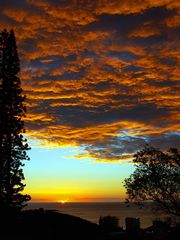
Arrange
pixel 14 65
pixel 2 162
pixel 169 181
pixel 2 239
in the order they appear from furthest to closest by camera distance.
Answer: pixel 14 65 → pixel 2 162 → pixel 169 181 → pixel 2 239

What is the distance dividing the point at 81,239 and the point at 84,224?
8.80ft

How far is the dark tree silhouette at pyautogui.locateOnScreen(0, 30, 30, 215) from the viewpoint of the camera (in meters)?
41.3

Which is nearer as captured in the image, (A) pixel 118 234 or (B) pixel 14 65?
(A) pixel 118 234

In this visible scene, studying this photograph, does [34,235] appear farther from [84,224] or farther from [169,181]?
[169,181]

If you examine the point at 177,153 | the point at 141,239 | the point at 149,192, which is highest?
the point at 177,153

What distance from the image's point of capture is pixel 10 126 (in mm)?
43656

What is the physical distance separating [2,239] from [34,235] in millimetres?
2368

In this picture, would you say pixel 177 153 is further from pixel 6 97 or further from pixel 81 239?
pixel 6 97

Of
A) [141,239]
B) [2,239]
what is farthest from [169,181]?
[2,239]

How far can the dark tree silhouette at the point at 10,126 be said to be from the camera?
41.3 m

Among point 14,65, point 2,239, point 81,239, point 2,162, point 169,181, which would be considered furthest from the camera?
point 14,65

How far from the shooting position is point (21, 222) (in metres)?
29.9

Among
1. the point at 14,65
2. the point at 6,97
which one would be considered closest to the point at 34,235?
the point at 6,97

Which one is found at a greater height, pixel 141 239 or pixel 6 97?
pixel 6 97
